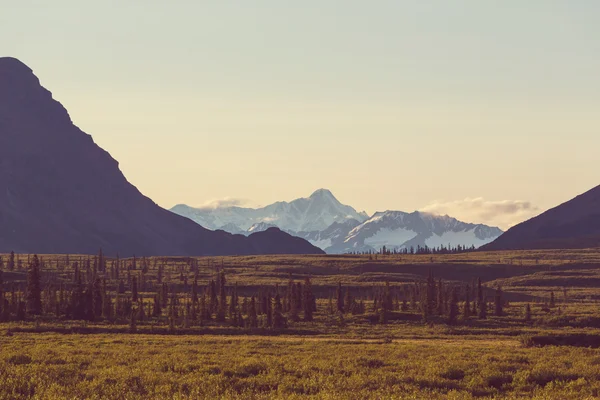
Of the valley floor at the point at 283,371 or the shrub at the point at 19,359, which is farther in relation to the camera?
the shrub at the point at 19,359

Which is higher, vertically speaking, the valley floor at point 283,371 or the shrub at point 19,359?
the shrub at point 19,359

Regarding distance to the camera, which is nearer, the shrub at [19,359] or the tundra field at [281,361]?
the tundra field at [281,361]

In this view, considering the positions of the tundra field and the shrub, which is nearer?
the tundra field

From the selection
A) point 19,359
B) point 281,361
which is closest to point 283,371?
point 281,361

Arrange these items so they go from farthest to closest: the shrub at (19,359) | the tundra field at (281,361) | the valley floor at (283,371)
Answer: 1. the shrub at (19,359)
2. the tundra field at (281,361)
3. the valley floor at (283,371)

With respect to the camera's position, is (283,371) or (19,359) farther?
(19,359)

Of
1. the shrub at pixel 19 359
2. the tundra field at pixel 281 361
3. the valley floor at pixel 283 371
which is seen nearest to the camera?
the valley floor at pixel 283 371

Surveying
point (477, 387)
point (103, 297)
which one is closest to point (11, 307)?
point (103, 297)

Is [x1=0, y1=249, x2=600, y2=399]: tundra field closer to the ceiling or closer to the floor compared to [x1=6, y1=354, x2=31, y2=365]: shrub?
closer to the floor

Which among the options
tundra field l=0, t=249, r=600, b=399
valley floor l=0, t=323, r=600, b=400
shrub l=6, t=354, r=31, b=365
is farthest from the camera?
shrub l=6, t=354, r=31, b=365

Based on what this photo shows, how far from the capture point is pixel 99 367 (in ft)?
169

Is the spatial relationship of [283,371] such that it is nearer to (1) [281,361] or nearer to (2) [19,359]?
(1) [281,361]

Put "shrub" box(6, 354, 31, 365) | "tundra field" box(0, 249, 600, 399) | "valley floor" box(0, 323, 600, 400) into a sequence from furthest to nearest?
"shrub" box(6, 354, 31, 365), "tundra field" box(0, 249, 600, 399), "valley floor" box(0, 323, 600, 400)

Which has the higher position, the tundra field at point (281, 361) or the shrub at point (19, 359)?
the shrub at point (19, 359)
